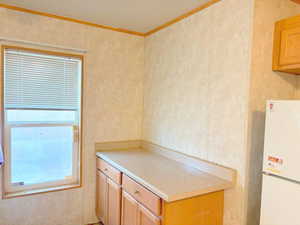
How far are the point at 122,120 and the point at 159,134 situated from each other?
547mm

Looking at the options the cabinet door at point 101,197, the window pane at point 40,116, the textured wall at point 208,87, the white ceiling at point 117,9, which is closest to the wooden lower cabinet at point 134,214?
the cabinet door at point 101,197

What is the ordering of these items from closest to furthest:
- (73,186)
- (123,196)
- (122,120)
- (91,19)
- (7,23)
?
(123,196), (7,23), (91,19), (73,186), (122,120)

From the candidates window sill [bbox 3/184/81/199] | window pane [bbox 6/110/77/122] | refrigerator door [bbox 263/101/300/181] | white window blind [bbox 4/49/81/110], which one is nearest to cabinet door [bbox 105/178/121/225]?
window sill [bbox 3/184/81/199]

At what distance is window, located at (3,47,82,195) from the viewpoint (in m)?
2.21

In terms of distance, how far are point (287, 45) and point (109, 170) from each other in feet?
6.39

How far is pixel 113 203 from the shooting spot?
2.13 metres

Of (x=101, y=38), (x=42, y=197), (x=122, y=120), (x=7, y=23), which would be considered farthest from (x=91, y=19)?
(x=42, y=197)

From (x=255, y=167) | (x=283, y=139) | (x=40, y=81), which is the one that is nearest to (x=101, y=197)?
(x=40, y=81)

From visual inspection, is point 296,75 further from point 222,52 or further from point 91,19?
point 91,19

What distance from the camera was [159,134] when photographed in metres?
2.54

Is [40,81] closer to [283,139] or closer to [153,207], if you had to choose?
[153,207]

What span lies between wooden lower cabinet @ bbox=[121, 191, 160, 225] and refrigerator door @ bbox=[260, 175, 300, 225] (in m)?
0.74

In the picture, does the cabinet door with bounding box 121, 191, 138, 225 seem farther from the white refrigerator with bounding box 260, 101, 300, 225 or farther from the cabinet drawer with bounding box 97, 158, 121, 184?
the white refrigerator with bounding box 260, 101, 300, 225

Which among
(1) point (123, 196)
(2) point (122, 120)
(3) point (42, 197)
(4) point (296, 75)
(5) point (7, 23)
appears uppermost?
(5) point (7, 23)
